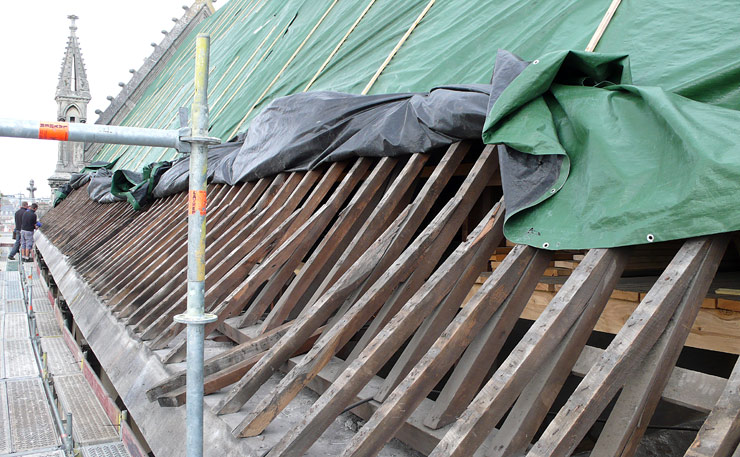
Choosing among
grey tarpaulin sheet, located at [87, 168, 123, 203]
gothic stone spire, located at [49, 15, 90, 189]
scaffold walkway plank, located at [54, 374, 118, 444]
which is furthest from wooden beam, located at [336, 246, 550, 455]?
gothic stone spire, located at [49, 15, 90, 189]

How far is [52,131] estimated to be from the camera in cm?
226

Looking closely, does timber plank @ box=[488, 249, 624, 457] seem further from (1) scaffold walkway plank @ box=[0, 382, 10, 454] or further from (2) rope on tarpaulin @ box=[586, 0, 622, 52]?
(1) scaffold walkway plank @ box=[0, 382, 10, 454]

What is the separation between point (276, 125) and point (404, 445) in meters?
3.46

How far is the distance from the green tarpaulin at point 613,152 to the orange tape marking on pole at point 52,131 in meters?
1.77

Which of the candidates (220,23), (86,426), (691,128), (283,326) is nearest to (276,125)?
(283,326)

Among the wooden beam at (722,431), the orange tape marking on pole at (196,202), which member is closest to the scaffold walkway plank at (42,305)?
the orange tape marking on pole at (196,202)

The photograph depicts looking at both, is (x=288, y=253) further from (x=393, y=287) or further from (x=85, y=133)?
(x=85, y=133)

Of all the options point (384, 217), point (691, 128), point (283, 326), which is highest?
point (691, 128)

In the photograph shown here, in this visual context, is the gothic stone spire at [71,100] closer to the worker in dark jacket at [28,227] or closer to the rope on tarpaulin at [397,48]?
the worker in dark jacket at [28,227]

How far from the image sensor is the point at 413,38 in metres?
5.36

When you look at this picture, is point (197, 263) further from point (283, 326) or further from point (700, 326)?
point (700, 326)

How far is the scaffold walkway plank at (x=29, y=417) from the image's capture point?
6332mm

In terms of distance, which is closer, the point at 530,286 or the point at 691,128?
the point at 691,128

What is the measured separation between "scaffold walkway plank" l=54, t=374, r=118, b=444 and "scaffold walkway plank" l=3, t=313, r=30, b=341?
3.40m
